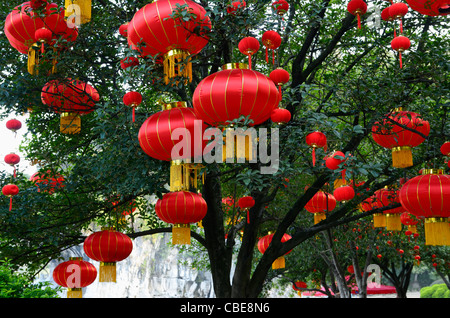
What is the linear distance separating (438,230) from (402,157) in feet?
3.36

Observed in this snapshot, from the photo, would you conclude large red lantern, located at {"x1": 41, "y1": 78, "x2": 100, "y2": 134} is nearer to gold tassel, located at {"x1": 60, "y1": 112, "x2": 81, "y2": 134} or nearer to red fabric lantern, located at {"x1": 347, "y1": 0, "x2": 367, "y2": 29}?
gold tassel, located at {"x1": 60, "y1": 112, "x2": 81, "y2": 134}

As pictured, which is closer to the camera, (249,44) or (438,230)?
(249,44)

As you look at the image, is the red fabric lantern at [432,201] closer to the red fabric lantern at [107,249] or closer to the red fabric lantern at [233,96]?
the red fabric lantern at [233,96]

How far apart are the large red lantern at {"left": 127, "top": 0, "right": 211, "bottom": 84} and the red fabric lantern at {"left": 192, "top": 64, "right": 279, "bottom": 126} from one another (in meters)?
0.62

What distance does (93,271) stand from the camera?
7238 millimetres

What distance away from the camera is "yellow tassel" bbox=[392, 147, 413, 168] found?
5.48 m

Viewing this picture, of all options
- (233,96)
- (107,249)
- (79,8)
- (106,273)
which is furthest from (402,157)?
(106,273)

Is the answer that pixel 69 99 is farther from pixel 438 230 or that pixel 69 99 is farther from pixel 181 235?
pixel 438 230

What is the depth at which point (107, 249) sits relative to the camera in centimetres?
658

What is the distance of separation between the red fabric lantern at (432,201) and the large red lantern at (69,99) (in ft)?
13.7

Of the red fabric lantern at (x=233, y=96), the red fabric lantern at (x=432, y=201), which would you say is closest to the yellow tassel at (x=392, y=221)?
the red fabric lantern at (x=432, y=201)

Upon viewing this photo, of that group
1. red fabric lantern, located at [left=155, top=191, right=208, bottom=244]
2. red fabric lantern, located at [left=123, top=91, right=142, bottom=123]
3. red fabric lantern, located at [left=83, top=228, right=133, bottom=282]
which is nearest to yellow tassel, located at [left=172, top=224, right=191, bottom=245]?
red fabric lantern, located at [left=155, top=191, right=208, bottom=244]

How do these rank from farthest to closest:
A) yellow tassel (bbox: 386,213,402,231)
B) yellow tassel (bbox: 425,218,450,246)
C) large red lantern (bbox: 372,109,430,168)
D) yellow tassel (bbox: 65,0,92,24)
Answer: yellow tassel (bbox: 386,213,402,231)
large red lantern (bbox: 372,109,430,168)
yellow tassel (bbox: 425,218,450,246)
yellow tassel (bbox: 65,0,92,24)
